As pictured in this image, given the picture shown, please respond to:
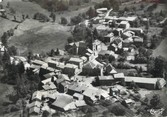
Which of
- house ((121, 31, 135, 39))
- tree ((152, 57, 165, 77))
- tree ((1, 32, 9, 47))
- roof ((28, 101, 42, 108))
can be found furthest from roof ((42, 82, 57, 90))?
house ((121, 31, 135, 39))

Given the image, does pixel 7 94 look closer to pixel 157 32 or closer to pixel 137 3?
pixel 157 32

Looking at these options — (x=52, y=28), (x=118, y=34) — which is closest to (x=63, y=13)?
(x=52, y=28)

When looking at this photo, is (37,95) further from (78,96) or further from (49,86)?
(78,96)

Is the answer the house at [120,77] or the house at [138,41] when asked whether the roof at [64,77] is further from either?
the house at [138,41]

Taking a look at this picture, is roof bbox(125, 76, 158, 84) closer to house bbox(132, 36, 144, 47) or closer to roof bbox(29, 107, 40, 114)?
roof bbox(29, 107, 40, 114)

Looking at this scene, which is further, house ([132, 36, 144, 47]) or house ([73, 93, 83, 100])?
house ([132, 36, 144, 47])

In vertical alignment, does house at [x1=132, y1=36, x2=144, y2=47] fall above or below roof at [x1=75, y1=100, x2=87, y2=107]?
above

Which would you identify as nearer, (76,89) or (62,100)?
(62,100)

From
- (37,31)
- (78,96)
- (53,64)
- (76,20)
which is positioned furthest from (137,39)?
(78,96)
